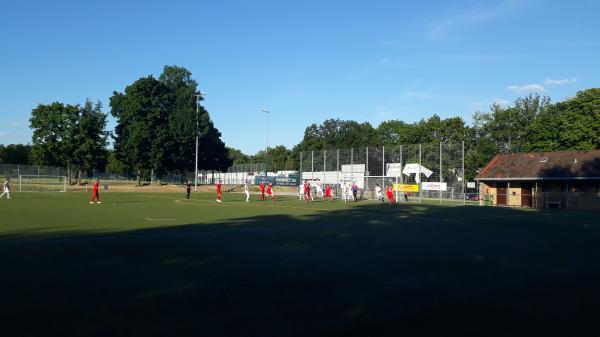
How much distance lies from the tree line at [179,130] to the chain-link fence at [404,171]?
1818 centimetres

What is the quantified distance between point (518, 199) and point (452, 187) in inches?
237

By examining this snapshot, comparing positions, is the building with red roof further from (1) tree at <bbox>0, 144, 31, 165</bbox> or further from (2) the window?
(1) tree at <bbox>0, 144, 31, 165</bbox>

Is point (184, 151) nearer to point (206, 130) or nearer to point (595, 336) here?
point (206, 130)

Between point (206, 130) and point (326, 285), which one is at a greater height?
point (206, 130)

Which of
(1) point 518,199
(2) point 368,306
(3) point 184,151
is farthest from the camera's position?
(3) point 184,151

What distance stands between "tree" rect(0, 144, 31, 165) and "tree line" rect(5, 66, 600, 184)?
3290cm

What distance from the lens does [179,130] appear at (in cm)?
7744

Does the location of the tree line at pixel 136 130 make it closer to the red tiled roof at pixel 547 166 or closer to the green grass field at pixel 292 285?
the red tiled roof at pixel 547 166

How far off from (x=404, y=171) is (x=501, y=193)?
9461 mm

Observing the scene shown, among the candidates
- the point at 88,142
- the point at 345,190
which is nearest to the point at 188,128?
the point at 88,142

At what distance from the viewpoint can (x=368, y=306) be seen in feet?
24.6

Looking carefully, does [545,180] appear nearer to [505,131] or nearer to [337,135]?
[505,131]

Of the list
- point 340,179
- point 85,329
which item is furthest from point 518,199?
point 85,329

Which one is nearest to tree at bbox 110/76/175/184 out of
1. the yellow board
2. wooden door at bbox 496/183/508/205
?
the yellow board
